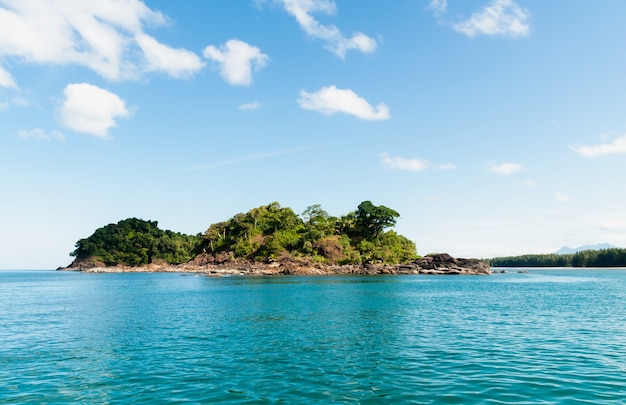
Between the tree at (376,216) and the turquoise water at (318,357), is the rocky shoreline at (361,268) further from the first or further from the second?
the turquoise water at (318,357)

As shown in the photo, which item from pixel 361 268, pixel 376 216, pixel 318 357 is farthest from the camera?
pixel 376 216

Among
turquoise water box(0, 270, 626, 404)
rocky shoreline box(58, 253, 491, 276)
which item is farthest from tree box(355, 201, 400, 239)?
turquoise water box(0, 270, 626, 404)

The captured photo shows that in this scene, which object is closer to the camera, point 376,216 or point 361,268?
point 361,268

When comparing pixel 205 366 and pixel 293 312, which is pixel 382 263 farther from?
pixel 205 366

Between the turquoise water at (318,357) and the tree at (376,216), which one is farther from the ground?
the tree at (376,216)

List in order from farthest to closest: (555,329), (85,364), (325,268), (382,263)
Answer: (382,263) < (325,268) < (555,329) < (85,364)

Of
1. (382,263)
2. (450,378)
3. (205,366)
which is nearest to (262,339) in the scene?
(205,366)

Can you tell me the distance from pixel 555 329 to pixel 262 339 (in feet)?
85.8

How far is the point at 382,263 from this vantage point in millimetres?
179875

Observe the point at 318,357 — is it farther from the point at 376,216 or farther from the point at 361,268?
the point at 376,216

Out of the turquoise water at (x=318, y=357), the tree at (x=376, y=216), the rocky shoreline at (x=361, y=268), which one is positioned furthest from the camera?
the tree at (x=376, y=216)

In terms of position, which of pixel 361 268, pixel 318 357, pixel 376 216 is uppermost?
pixel 376 216

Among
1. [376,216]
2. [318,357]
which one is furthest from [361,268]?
[318,357]

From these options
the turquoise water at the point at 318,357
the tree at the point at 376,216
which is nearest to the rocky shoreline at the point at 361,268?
the tree at the point at 376,216
